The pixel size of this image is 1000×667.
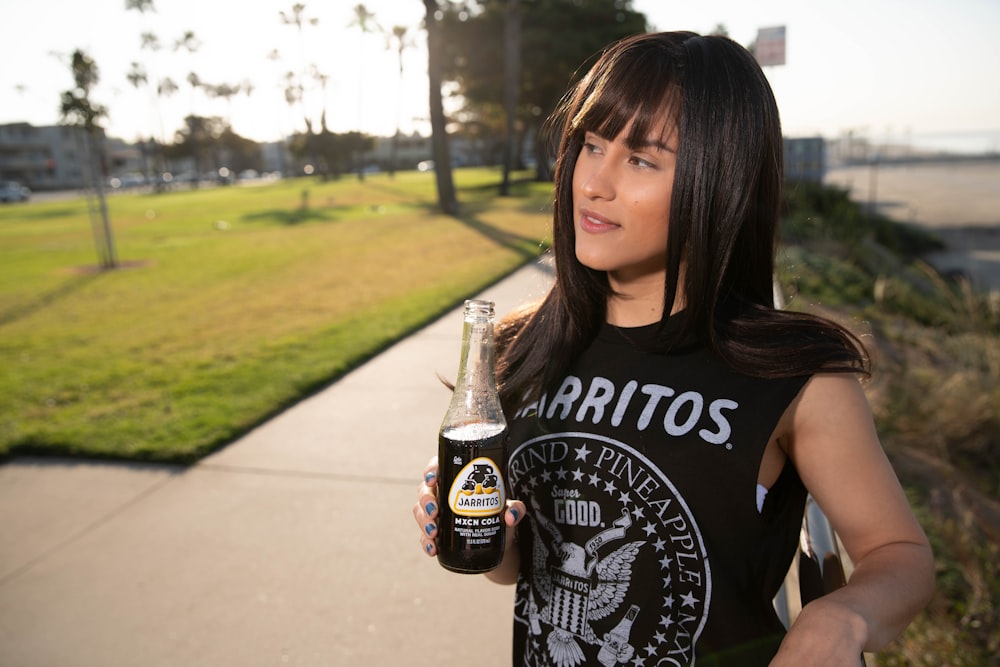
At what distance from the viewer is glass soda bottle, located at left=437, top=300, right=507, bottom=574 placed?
1.50 metres

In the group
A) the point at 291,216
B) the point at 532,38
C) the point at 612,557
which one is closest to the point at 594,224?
the point at 612,557

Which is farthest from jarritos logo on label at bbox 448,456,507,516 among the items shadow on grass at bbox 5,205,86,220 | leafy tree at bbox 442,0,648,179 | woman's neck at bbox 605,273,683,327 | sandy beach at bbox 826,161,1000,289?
shadow on grass at bbox 5,205,86,220

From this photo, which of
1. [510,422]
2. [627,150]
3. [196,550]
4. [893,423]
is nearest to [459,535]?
[510,422]

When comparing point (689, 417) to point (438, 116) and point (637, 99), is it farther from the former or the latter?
point (438, 116)

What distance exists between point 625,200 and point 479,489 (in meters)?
0.66

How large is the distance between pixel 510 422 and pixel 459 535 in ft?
1.03

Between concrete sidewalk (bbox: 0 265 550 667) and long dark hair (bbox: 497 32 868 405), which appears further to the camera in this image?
concrete sidewalk (bbox: 0 265 550 667)

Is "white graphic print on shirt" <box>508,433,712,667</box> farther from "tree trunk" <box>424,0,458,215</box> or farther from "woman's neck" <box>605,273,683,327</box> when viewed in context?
Answer: "tree trunk" <box>424,0,458,215</box>

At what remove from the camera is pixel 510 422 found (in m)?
1.73

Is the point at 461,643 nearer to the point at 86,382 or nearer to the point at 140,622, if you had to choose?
the point at 140,622

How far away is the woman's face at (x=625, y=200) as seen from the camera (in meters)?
1.47

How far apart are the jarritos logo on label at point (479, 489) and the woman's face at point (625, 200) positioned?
18.9 inches

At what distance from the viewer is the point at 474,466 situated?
59.1 inches

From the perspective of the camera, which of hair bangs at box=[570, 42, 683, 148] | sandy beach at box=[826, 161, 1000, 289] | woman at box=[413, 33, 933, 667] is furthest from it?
sandy beach at box=[826, 161, 1000, 289]
